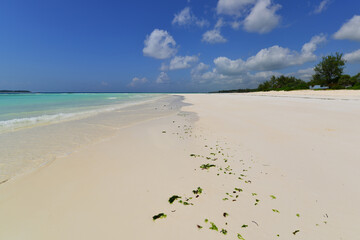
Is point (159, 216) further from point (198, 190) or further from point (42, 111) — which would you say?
point (42, 111)

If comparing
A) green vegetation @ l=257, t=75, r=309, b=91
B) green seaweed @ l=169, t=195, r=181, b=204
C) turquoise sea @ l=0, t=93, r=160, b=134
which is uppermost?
green vegetation @ l=257, t=75, r=309, b=91

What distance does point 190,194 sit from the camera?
9.47 ft

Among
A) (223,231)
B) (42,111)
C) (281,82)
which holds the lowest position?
(223,231)

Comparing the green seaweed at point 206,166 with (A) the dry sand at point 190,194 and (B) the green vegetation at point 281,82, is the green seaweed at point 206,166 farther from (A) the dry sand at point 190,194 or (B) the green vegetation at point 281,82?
(B) the green vegetation at point 281,82

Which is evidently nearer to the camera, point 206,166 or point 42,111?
point 206,166

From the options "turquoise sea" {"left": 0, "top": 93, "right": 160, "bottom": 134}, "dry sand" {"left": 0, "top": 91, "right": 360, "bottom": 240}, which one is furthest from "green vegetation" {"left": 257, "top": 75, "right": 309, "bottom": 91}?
"dry sand" {"left": 0, "top": 91, "right": 360, "bottom": 240}

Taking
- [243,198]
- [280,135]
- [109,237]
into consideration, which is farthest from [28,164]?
[280,135]

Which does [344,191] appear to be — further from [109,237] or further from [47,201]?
[47,201]

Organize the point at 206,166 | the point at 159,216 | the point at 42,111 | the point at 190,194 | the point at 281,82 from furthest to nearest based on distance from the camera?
1. the point at 281,82
2. the point at 42,111
3. the point at 206,166
4. the point at 190,194
5. the point at 159,216

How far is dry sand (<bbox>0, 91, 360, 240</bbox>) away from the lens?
7.13 feet

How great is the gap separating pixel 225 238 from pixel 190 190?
3.43 feet

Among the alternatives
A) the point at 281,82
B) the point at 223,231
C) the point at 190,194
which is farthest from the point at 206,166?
the point at 281,82

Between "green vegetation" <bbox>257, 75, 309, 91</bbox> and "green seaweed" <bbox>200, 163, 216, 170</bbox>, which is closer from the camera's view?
"green seaweed" <bbox>200, 163, 216, 170</bbox>

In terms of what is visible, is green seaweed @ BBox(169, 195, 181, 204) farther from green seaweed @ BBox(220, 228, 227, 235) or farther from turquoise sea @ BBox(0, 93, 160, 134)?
turquoise sea @ BBox(0, 93, 160, 134)
